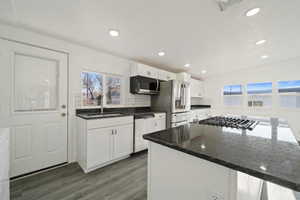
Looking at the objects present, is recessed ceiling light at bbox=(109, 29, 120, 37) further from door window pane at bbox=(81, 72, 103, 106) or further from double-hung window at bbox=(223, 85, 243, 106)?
double-hung window at bbox=(223, 85, 243, 106)

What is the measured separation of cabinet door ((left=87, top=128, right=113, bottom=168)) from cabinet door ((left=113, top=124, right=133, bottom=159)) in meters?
0.12

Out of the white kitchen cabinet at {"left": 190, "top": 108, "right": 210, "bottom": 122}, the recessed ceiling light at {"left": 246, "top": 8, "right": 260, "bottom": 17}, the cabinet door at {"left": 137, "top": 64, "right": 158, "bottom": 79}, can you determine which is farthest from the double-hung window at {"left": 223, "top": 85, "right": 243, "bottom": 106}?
the recessed ceiling light at {"left": 246, "top": 8, "right": 260, "bottom": 17}

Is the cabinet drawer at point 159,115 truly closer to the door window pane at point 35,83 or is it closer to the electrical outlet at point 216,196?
the door window pane at point 35,83

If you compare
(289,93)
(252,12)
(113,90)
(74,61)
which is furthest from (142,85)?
(289,93)

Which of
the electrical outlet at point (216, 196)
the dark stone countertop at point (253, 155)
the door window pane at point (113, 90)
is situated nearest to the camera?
the dark stone countertop at point (253, 155)

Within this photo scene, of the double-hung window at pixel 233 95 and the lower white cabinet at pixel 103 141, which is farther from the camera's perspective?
the double-hung window at pixel 233 95

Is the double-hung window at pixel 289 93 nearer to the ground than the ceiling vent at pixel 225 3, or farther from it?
nearer to the ground

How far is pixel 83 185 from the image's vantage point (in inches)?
69.2

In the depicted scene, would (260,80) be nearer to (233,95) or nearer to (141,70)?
(233,95)

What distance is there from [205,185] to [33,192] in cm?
215

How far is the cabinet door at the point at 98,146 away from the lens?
2.05 meters

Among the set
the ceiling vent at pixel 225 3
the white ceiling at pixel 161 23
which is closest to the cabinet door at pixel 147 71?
the white ceiling at pixel 161 23

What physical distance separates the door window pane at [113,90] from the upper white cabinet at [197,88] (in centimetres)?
315

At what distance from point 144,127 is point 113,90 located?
3.85 ft
